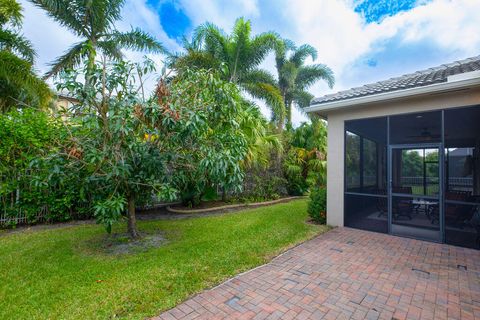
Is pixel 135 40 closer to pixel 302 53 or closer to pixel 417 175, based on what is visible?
pixel 302 53

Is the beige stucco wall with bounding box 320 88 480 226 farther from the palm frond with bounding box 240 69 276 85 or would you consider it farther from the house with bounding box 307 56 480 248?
the palm frond with bounding box 240 69 276 85

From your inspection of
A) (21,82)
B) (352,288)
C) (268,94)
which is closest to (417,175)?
(352,288)

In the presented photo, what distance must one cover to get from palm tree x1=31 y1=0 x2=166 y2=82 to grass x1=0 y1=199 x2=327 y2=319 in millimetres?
8562

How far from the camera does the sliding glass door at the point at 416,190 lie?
595cm

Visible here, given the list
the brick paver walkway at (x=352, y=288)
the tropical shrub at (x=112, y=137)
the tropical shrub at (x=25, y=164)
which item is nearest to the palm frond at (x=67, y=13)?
the tropical shrub at (x=25, y=164)

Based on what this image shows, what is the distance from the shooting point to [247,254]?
4699 mm

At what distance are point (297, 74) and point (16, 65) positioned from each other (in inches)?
617

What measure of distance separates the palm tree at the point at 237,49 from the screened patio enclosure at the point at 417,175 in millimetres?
5910

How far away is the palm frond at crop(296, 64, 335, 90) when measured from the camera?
17.2 metres

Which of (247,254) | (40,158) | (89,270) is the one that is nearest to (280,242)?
(247,254)

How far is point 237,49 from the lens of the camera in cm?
1145

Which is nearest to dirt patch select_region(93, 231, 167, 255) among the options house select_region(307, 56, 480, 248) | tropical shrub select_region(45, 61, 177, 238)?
tropical shrub select_region(45, 61, 177, 238)

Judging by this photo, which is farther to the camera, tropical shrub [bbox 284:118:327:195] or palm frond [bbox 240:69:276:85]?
tropical shrub [bbox 284:118:327:195]

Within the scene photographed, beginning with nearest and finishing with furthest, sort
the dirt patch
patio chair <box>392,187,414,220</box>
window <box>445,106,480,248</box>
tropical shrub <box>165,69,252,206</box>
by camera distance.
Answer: tropical shrub <box>165,69,252,206</box>, the dirt patch, window <box>445,106,480,248</box>, patio chair <box>392,187,414,220</box>
